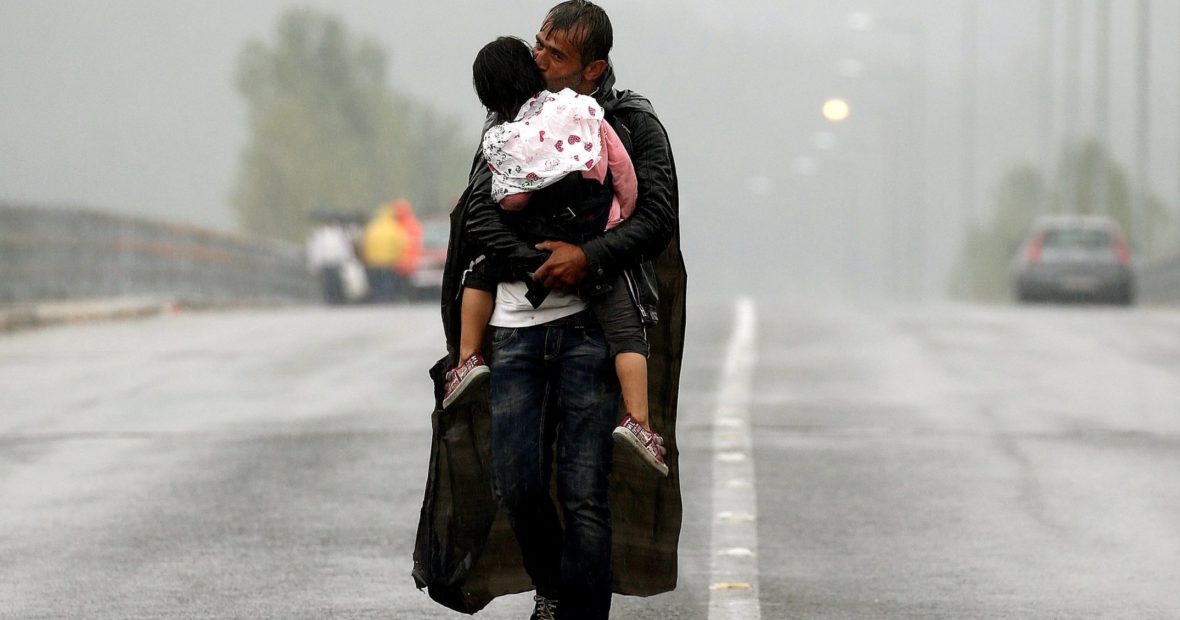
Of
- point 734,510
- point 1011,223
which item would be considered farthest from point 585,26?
point 1011,223

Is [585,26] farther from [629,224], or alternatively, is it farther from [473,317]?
[473,317]

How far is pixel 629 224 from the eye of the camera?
17.6ft

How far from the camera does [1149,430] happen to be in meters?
11.2

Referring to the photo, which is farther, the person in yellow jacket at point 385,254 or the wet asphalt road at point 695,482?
the person in yellow jacket at point 385,254

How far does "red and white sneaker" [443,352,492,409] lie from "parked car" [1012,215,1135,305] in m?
30.7

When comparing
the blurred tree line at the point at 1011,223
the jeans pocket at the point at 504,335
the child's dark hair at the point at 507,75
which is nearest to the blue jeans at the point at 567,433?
the jeans pocket at the point at 504,335

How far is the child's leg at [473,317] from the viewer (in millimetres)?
5453

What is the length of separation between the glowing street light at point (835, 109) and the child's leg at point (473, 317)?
27.6m

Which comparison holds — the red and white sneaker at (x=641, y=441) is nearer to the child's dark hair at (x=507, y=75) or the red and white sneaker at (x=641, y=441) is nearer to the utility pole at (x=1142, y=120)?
the child's dark hair at (x=507, y=75)

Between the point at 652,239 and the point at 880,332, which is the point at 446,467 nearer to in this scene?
the point at 652,239

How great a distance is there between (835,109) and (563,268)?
94.2 ft

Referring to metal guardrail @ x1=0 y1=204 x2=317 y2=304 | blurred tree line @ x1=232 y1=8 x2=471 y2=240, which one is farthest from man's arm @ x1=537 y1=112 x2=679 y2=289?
blurred tree line @ x1=232 y1=8 x2=471 y2=240

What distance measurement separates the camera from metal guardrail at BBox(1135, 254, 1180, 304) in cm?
4169

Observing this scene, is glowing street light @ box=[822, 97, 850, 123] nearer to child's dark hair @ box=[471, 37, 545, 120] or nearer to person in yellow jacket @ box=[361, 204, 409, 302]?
Answer: person in yellow jacket @ box=[361, 204, 409, 302]
